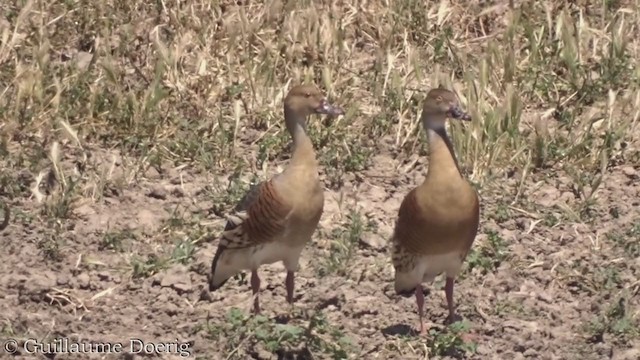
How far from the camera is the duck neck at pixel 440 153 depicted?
7707 millimetres

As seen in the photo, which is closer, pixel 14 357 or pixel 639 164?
pixel 14 357

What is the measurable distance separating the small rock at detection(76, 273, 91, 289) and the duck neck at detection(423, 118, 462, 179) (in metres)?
2.12

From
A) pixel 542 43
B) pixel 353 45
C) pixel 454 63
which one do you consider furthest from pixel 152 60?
pixel 542 43

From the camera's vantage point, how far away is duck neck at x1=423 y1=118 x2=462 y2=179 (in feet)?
25.3

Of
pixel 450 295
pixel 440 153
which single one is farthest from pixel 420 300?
pixel 440 153

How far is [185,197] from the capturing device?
369 inches

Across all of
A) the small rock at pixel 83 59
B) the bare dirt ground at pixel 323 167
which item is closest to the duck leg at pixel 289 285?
the bare dirt ground at pixel 323 167

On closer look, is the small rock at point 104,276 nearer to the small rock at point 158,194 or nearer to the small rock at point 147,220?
the small rock at point 147,220

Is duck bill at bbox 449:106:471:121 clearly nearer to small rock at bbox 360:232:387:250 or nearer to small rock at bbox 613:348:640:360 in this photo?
small rock at bbox 360:232:387:250

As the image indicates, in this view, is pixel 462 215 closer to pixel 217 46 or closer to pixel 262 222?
pixel 262 222

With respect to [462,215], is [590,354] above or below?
below

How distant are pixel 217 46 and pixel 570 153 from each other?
9.45 ft

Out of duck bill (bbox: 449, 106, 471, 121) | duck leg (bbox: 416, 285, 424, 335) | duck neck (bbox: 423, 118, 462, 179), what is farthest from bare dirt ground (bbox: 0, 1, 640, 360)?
duck bill (bbox: 449, 106, 471, 121)

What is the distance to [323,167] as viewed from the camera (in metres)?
9.75
